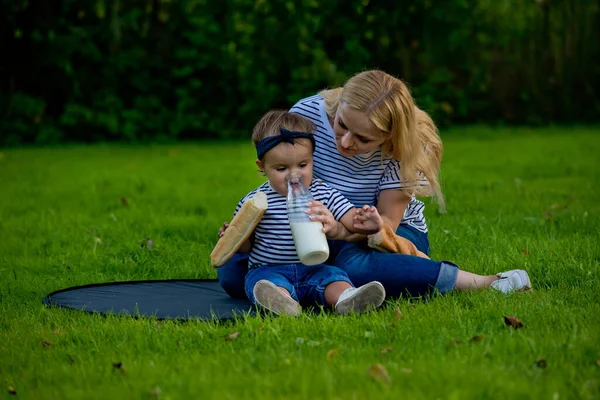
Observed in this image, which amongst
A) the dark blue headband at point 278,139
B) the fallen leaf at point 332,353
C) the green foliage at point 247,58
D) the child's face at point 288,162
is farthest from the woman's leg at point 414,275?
the green foliage at point 247,58

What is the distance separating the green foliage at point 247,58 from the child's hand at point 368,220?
317 inches

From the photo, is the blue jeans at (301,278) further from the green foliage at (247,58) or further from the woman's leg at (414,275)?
the green foliage at (247,58)

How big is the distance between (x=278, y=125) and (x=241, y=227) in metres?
0.49

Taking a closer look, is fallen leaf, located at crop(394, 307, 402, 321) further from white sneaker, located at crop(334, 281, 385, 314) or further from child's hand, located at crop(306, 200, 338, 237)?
child's hand, located at crop(306, 200, 338, 237)

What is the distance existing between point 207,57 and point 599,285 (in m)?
8.52

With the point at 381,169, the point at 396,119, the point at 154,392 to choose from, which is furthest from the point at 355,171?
the point at 154,392

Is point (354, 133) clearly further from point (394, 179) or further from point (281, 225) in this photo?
point (281, 225)

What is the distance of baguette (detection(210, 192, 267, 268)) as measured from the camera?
405 centimetres

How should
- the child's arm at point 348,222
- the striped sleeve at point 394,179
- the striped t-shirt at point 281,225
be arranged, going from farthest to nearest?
the striped sleeve at point 394,179, the striped t-shirt at point 281,225, the child's arm at point 348,222

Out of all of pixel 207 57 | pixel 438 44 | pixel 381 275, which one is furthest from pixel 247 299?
pixel 438 44

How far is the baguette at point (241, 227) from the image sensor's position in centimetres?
405

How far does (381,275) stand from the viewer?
4.10 m

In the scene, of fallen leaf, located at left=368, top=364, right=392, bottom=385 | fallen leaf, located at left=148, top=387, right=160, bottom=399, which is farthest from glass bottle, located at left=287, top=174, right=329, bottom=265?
fallen leaf, located at left=148, top=387, right=160, bottom=399

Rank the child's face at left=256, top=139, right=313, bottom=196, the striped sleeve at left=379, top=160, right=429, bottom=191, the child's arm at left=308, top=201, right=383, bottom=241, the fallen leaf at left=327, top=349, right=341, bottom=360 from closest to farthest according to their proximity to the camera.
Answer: the fallen leaf at left=327, top=349, right=341, bottom=360, the child's arm at left=308, top=201, right=383, bottom=241, the child's face at left=256, top=139, right=313, bottom=196, the striped sleeve at left=379, top=160, right=429, bottom=191
